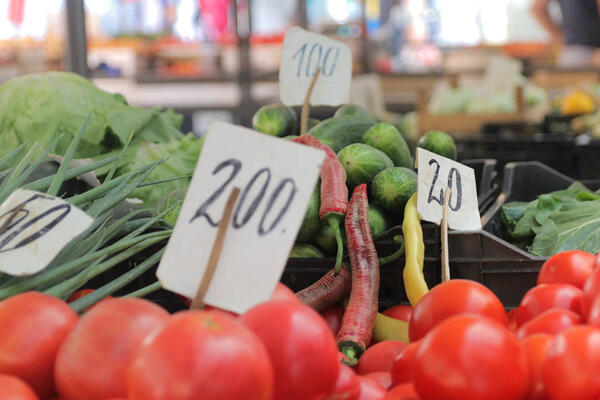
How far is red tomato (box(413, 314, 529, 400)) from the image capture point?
0.70m

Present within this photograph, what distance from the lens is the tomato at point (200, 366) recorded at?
0.63 meters

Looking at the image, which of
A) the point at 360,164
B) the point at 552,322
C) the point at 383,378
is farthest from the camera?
the point at 360,164

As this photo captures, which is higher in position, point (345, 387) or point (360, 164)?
point (360, 164)

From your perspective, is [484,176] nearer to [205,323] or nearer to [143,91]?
[205,323]

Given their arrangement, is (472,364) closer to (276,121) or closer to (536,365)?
(536,365)

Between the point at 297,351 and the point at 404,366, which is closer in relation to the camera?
the point at 297,351

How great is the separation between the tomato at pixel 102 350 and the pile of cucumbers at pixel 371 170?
2.14 feet

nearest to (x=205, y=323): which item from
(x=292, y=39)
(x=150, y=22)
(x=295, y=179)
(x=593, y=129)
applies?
(x=295, y=179)

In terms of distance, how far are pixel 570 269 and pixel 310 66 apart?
3.32 ft

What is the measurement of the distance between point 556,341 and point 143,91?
666cm

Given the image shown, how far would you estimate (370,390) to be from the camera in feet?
2.81

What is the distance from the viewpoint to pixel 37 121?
1858 mm

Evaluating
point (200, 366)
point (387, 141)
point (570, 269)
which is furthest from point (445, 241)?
point (200, 366)

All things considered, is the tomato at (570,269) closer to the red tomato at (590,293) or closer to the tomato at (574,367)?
the red tomato at (590,293)
